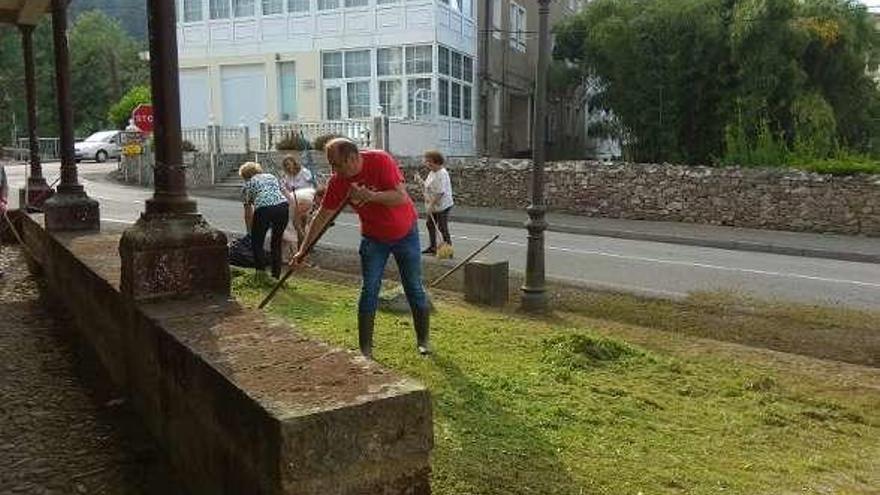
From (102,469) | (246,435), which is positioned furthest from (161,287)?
(246,435)

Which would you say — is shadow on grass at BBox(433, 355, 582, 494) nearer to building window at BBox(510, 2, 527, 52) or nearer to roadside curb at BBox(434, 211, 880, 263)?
roadside curb at BBox(434, 211, 880, 263)

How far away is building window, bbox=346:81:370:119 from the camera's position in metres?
28.7

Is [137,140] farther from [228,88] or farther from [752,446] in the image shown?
[752,446]

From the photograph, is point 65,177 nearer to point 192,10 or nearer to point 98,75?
point 192,10

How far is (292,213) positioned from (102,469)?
7925 mm

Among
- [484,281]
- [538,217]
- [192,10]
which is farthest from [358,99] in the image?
[484,281]

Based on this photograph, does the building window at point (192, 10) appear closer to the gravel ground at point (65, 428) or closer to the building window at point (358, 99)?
the building window at point (358, 99)

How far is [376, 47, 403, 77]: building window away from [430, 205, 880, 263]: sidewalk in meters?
7.96

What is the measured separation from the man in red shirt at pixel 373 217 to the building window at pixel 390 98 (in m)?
22.7

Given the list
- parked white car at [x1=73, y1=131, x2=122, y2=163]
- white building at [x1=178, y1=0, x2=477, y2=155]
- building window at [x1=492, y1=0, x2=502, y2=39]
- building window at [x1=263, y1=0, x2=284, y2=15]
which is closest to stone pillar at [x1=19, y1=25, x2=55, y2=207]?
white building at [x1=178, y1=0, x2=477, y2=155]

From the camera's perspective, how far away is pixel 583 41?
30031 mm

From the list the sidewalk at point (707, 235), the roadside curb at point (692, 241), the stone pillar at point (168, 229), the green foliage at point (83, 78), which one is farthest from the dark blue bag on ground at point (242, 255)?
the green foliage at point (83, 78)

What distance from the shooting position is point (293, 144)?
1045 inches

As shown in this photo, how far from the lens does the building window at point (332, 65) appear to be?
2894 cm
